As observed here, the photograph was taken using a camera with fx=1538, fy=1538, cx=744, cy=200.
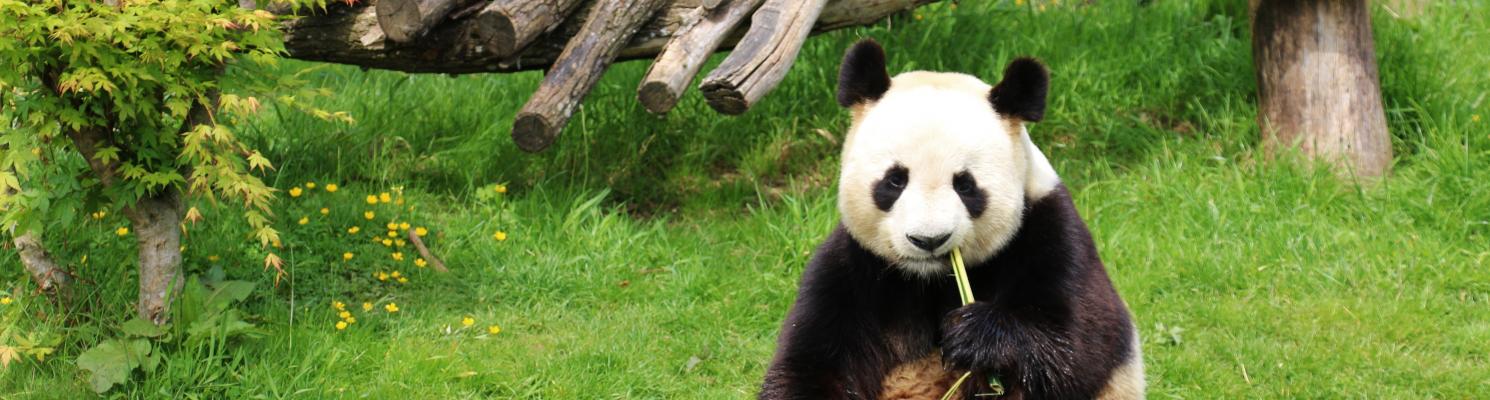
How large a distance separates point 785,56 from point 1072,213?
158 cm

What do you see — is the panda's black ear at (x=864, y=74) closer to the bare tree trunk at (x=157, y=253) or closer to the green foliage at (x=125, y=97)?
the green foliage at (x=125, y=97)

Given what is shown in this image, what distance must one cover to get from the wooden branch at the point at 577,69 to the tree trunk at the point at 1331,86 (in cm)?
239

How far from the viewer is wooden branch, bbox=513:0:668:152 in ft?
15.8

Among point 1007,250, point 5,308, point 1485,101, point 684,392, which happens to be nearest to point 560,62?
point 684,392

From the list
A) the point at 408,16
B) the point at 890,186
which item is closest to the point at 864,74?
the point at 890,186

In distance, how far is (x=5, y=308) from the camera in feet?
14.7

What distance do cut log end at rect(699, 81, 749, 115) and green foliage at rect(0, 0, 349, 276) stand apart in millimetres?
1182

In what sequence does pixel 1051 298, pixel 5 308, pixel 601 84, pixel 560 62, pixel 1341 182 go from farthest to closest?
pixel 601 84 → pixel 1341 182 → pixel 560 62 → pixel 5 308 → pixel 1051 298

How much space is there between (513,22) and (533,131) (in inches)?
14.6

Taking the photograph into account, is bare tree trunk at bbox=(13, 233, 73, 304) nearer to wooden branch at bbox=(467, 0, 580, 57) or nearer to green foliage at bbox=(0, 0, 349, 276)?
green foliage at bbox=(0, 0, 349, 276)

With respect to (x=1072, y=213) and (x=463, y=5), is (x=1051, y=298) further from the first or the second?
(x=463, y=5)

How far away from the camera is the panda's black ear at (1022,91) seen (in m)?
3.08

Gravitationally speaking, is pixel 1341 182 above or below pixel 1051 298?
below

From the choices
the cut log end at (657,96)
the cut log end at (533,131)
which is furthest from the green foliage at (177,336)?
the cut log end at (657,96)
